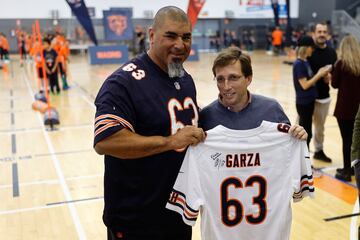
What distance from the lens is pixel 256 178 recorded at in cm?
259

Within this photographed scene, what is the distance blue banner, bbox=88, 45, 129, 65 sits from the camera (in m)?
22.6

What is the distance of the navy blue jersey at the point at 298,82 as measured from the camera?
5723mm

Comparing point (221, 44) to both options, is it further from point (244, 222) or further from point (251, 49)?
point (244, 222)

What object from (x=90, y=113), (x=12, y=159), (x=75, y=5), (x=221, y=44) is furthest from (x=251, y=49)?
(x=12, y=159)

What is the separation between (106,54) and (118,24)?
144 inches

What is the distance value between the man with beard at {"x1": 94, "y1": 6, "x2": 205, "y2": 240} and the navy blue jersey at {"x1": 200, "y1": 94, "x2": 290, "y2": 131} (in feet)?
0.72

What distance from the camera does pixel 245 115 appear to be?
105 inches

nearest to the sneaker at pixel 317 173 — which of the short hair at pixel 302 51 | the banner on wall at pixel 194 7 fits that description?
the short hair at pixel 302 51

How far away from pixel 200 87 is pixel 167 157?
40.7ft

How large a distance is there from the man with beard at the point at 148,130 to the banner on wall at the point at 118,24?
23.8 metres
